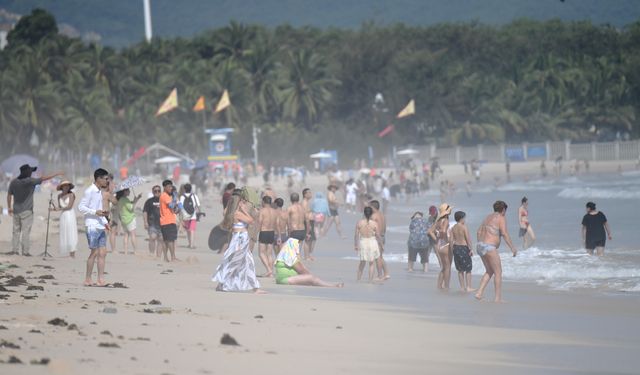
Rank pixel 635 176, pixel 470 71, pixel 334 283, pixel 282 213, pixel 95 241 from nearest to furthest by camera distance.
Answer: pixel 95 241, pixel 334 283, pixel 282 213, pixel 635 176, pixel 470 71

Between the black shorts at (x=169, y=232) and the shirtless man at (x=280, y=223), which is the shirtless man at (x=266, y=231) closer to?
the shirtless man at (x=280, y=223)

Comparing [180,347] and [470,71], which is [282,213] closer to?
[180,347]

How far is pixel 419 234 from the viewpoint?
1834 cm

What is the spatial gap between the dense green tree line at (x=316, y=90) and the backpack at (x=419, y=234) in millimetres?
58909

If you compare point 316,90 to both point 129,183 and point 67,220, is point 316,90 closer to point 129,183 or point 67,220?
point 129,183

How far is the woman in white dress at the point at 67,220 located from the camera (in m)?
16.3

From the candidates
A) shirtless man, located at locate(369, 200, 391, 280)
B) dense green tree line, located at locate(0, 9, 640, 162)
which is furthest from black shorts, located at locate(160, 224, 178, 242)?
dense green tree line, located at locate(0, 9, 640, 162)

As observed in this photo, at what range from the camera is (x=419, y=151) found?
86062 millimetres

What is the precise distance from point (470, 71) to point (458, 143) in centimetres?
1220

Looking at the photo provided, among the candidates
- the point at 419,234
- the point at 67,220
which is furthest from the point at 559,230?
the point at 67,220

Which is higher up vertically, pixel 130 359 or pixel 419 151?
pixel 419 151

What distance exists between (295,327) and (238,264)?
10.6ft

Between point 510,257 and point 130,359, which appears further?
point 510,257

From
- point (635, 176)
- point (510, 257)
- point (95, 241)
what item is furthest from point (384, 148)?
point (95, 241)
